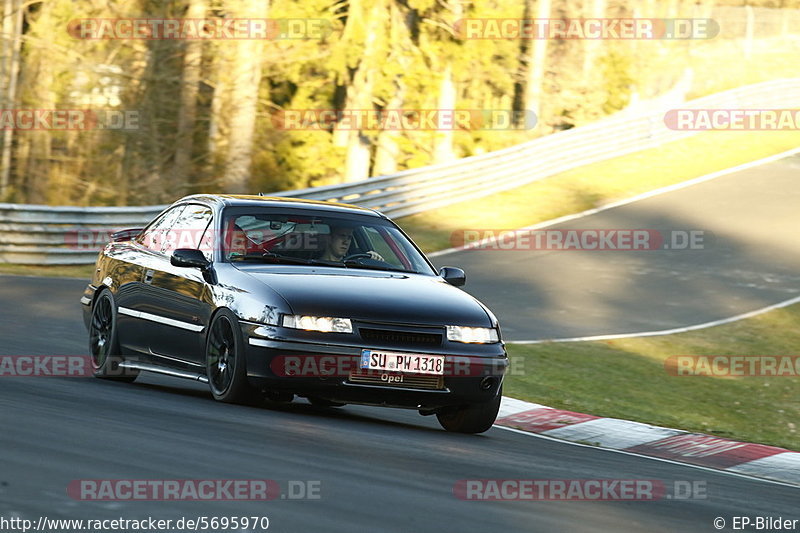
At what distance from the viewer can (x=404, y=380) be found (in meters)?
8.70

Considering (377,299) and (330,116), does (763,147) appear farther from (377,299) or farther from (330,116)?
(377,299)

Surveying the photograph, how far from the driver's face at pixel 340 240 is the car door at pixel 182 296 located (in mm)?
858

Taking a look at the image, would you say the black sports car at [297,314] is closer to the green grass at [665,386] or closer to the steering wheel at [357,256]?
the steering wheel at [357,256]

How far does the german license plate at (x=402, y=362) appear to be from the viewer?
28.3 feet

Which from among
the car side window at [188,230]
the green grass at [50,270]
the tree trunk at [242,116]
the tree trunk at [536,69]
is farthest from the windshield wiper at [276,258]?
the tree trunk at [536,69]

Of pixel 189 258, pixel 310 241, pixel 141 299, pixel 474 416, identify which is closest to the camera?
pixel 474 416

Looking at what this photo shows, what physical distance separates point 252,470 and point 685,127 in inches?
1125

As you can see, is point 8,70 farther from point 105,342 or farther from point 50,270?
point 105,342

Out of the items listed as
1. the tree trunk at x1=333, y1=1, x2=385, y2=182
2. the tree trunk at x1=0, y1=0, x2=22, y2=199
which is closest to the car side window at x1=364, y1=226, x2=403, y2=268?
the tree trunk at x1=0, y1=0, x2=22, y2=199

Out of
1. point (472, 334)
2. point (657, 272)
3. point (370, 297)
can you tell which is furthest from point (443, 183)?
point (370, 297)

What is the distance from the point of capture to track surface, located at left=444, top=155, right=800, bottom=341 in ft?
55.5

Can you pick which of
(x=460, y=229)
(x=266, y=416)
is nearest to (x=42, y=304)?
(x=266, y=416)

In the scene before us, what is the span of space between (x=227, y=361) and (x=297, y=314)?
0.69m

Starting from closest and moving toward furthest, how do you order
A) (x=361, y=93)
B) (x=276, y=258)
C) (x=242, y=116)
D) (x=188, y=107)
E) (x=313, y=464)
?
(x=313, y=464)
(x=276, y=258)
(x=242, y=116)
(x=188, y=107)
(x=361, y=93)
